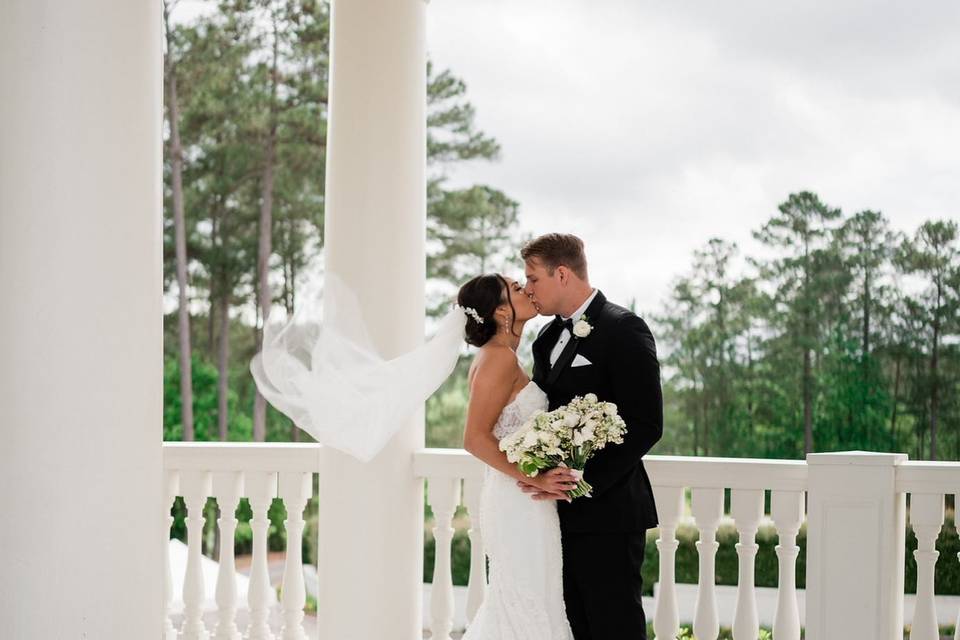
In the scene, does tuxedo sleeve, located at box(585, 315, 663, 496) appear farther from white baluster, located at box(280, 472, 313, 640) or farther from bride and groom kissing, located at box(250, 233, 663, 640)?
white baluster, located at box(280, 472, 313, 640)

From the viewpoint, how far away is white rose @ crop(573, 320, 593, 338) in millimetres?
4608

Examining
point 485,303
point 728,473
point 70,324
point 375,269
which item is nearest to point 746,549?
point 728,473

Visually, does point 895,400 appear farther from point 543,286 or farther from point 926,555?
point 543,286

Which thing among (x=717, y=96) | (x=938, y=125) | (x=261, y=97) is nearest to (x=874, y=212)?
(x=938, y=125)

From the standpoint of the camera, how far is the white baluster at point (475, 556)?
5699 millimetres

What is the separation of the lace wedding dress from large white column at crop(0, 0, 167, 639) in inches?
74.7

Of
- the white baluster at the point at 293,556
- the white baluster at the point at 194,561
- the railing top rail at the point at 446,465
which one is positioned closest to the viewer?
the railing top rail at the point at 446,465

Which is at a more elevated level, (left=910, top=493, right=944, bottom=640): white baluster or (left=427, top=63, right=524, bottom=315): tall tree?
(left=427, top=63, right=524, bottom=315): tall tree

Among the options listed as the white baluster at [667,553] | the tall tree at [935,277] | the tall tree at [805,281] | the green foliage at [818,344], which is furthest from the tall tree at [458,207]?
the white baluster at [667,553]

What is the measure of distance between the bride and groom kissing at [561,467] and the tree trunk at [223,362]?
22.4 m

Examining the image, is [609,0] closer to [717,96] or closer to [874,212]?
[717,96]

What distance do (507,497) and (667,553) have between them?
1018mm

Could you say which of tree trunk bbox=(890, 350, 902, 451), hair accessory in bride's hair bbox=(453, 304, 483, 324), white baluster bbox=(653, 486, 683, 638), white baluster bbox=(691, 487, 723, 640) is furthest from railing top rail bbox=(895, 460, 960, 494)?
tree trunk bbox=(890, 350, 902, 451)

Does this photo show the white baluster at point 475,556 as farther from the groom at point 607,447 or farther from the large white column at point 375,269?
the groom at point 607,447
